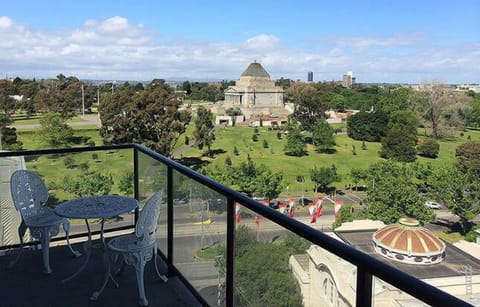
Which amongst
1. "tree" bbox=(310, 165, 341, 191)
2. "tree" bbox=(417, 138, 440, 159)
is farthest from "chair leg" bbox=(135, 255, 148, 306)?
"tree" bbox=(417, 138, 440, 159)

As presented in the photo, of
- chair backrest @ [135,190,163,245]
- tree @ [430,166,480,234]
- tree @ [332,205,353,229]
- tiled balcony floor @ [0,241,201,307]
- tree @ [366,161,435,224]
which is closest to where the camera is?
chair backrest @ [135,190,163,245]

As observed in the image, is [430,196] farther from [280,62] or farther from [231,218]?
[280,62]

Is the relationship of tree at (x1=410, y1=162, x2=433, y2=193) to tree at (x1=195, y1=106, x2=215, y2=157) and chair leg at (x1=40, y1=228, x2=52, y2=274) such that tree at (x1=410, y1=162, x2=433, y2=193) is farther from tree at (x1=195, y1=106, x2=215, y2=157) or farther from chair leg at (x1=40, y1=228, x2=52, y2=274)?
chair leg at (x1=40, y1=228, x2=52, y2=274)

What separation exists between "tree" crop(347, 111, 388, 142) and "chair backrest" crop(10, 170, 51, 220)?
46561mm

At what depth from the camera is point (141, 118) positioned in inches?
1110

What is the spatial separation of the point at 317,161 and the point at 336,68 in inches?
2241

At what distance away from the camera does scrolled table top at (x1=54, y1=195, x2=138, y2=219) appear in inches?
108

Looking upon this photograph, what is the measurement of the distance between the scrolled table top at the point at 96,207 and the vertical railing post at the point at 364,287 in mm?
1973

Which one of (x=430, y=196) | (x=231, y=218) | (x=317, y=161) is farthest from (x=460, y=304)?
(x=317, y=161)

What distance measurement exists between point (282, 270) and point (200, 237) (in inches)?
35.4

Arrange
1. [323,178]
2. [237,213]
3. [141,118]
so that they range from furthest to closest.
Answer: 1. [323,178]
2. [141,118]
3. [237,213]

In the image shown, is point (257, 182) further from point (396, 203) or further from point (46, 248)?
point (46, 248)

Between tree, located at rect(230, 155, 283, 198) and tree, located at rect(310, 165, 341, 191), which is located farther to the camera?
tree, located at rect(310, 165, 341, 191)

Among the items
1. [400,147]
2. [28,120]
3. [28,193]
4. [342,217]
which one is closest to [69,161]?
[28,193]
